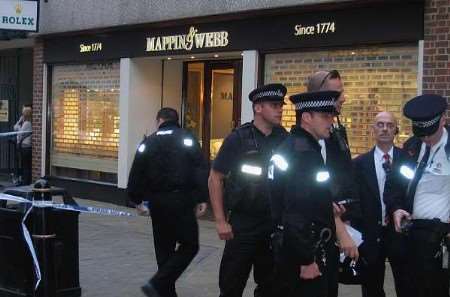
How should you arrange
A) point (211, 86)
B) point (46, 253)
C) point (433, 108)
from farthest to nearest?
point (211, 86) < point (46, 253) < point (433, 108)

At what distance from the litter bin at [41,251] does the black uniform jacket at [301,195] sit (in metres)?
2.42

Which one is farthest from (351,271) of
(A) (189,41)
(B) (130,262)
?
(A) (189,41)

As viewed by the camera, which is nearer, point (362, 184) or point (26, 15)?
point (362, 184)

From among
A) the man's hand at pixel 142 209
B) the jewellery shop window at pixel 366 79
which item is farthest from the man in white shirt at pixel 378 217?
the jewellery shop window at pixel 366 79

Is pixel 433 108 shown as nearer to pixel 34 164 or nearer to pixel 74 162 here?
pixel 74 162

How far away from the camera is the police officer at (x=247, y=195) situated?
5676 mm

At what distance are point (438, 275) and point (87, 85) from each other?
10580 millimetres

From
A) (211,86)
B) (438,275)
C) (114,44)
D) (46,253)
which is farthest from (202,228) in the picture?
(438,275)

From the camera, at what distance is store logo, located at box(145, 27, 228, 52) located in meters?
11.8

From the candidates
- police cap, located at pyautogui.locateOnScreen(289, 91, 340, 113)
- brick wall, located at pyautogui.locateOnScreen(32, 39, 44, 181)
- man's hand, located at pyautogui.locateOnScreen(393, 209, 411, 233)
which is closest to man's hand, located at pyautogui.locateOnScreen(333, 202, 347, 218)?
police cap, located at pyautogui.locateOnScreen(289, 91, 340, 113)

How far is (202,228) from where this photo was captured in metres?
11.4

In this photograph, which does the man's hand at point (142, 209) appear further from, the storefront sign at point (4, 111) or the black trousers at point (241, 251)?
the storefront sign at point (4, 111)

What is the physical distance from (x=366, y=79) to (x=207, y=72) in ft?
13.2

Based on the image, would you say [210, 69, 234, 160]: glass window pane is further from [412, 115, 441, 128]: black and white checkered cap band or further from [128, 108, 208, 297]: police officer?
[412, 115, 441, 128]: black and white checkered cap band
